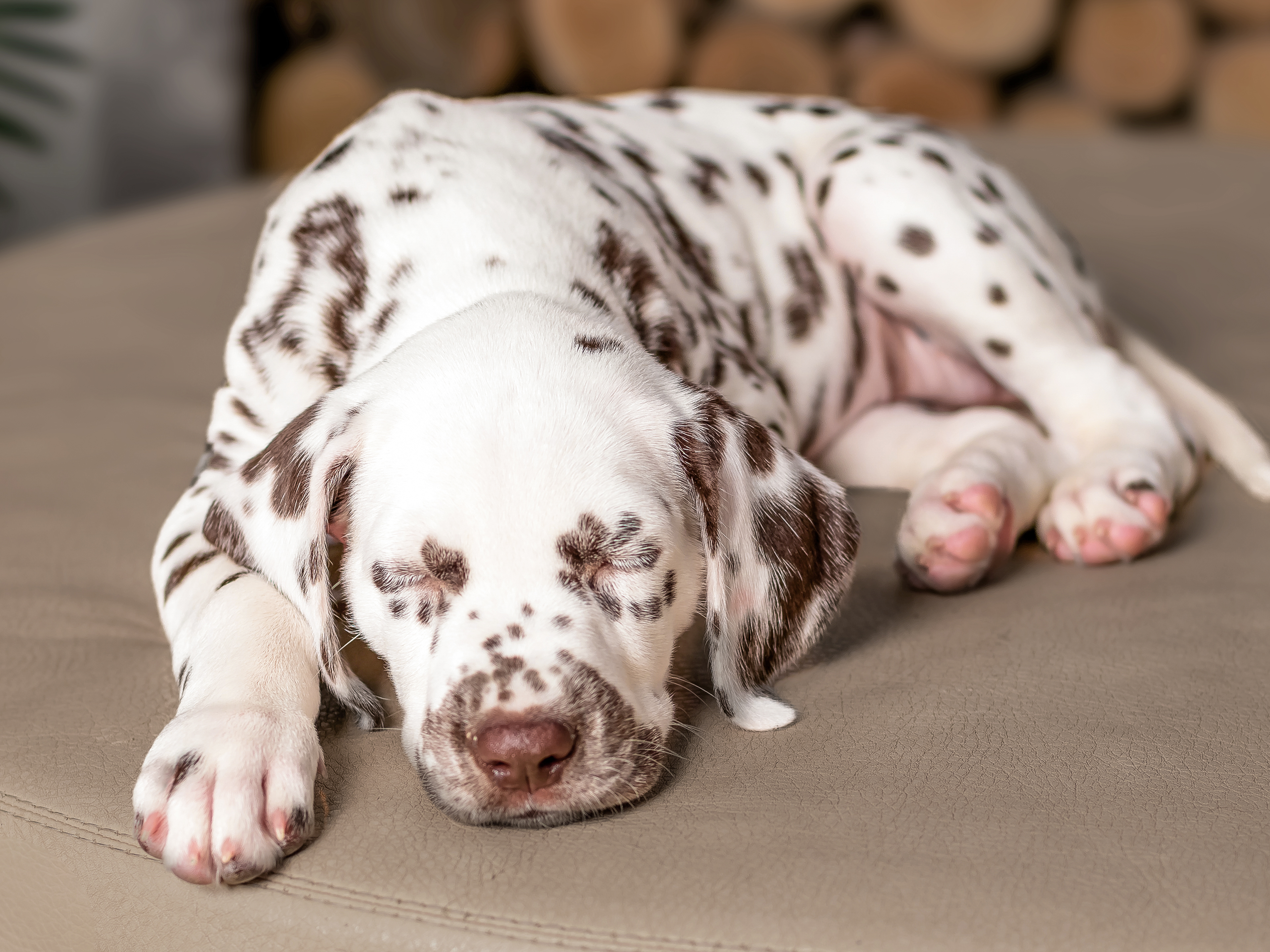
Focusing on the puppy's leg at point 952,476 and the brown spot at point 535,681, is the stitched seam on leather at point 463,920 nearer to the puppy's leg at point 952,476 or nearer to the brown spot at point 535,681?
the brown spot at point 535,681

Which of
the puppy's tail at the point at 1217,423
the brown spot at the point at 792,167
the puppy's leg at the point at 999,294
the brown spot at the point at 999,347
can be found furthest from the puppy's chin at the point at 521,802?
the brown spot at the point at 792,167

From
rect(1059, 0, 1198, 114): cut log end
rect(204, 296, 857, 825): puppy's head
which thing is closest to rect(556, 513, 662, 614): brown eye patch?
rect(204, 296, 857, 825): puppy's head

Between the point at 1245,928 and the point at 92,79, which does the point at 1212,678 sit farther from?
the point at 92,79

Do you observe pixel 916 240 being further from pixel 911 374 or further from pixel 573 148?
pixel 573 148

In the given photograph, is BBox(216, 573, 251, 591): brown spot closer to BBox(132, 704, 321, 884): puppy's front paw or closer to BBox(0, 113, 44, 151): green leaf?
BBox(132, 704, 321, 884): puppy's front paw

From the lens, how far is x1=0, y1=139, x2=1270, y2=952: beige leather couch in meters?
1.56

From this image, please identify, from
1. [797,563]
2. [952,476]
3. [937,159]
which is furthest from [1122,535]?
[937,159]

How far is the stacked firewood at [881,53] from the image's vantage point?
568 centimetres

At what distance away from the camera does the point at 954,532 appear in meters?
2.43

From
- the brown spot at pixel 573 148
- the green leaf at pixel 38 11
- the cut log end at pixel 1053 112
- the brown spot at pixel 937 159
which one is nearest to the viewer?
the brown spot at pixel 573 148

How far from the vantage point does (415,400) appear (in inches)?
74.4

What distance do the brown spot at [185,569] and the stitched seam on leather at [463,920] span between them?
576mm

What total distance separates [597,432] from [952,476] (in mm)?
988

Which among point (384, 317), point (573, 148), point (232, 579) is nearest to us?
point (232, 579)
